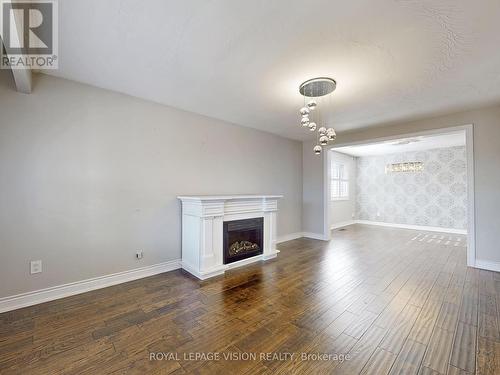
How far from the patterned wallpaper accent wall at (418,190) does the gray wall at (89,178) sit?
6.68 meters

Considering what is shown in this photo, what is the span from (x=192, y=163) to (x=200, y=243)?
1.38 metres

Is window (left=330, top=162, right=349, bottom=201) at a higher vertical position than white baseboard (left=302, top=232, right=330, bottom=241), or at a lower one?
higher

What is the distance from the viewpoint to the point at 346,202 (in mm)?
7688

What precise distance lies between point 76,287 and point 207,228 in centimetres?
168

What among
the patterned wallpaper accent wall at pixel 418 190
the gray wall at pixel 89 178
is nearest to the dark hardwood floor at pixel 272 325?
the gray wall at pixel 89 178

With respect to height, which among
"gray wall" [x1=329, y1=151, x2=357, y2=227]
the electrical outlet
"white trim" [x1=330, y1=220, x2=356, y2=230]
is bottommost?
"white trim" [x1=330, y1=220, x2=356, y2=230]

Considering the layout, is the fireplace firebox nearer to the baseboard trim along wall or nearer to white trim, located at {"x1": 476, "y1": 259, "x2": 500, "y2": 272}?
the baseboard trim along wall

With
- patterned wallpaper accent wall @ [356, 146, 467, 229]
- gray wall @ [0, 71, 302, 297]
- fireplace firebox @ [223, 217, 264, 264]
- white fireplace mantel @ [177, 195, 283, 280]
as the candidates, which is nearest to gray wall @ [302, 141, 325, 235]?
fireplace firebox @ [223, 217, 264, 264]

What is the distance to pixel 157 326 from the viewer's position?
191 centimetres

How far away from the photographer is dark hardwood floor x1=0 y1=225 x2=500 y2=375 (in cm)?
150

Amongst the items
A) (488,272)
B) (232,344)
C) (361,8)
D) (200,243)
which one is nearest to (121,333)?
(232,344)

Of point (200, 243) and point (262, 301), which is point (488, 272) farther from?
point (200, 243)

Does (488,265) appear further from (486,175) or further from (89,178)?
(89,178)

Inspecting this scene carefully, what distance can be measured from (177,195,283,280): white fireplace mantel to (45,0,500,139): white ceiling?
155 cm
